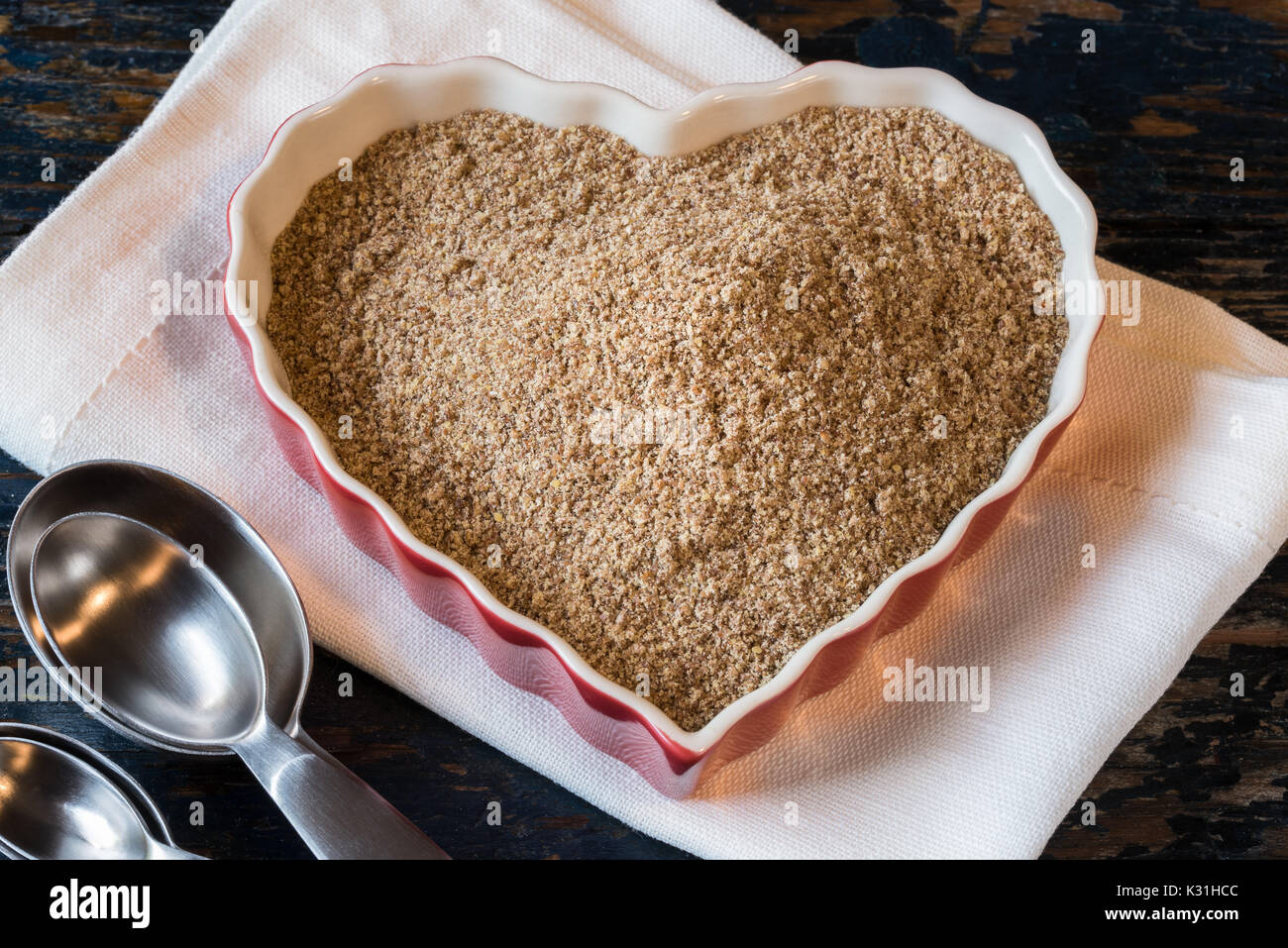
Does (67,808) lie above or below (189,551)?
below

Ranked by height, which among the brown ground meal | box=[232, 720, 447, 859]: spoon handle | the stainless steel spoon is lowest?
box=[232, 720, 447, 859]: spoon handle

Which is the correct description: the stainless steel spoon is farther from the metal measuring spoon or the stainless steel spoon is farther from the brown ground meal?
the brown ground meal

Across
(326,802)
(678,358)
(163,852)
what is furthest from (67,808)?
(678,358)

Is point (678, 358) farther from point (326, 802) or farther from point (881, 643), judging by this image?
point (326, 802)

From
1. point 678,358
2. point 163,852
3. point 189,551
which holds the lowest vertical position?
point 163,852

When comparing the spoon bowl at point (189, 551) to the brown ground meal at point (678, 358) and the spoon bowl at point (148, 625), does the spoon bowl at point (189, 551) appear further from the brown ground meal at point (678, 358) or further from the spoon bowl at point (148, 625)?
the brown ground meal at point (678, 358)

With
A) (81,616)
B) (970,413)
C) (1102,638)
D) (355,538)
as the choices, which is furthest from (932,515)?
(81,616)

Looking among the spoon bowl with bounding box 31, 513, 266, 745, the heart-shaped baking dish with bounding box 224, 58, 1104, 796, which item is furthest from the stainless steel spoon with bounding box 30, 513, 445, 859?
the heart-shaped baking dish with bounding box 224, 58, 1104, 796
